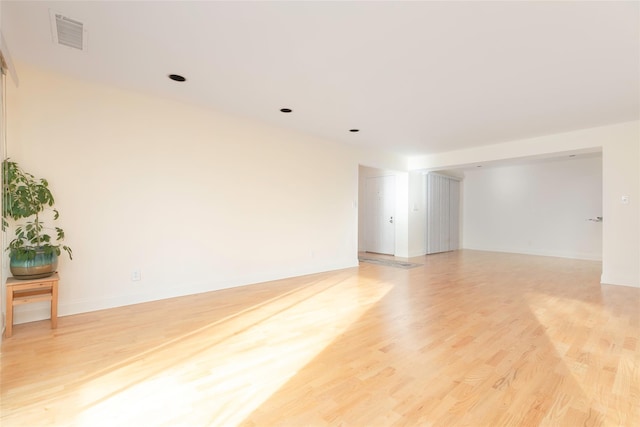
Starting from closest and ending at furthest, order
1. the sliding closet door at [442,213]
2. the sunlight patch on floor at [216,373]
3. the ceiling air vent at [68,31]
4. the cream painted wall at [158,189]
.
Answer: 1. the sunlight patch on floor at [216,373]
2. the ceiling air vent at [68,31]
3. the cream painted wall at [158,189]
4. the sliding closet door at [442,213]

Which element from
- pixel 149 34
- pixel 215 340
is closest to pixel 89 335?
pixel 215 340

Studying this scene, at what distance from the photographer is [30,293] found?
2.84 meters

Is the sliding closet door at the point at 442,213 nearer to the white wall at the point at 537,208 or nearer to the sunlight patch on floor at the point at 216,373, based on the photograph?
the white wall at the point at 537,208

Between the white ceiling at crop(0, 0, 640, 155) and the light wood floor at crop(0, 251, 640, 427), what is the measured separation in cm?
248

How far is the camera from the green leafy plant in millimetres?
2695

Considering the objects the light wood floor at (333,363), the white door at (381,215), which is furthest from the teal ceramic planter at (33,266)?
the white door at (381,215)

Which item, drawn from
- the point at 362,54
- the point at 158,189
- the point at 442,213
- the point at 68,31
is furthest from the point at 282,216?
the point at 442,213

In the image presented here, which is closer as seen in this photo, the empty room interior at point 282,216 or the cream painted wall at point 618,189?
the empty room interior at point 282,216

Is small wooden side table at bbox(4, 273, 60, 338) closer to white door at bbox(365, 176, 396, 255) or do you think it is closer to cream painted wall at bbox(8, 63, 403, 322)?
cream painted wall at bbox(8, 63, 403, 322)

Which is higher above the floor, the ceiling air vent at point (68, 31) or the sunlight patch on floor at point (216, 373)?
the ceiling air vent at point (68, 31)

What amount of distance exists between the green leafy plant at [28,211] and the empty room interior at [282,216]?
22mm

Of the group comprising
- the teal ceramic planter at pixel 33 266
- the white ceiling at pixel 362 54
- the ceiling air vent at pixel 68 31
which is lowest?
the teal ceramic planter at pixel 33 266

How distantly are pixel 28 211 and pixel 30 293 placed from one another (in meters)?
0.77

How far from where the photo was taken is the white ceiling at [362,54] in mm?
2129
